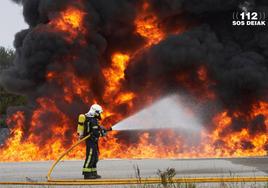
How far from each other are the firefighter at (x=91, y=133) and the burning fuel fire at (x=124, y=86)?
11.0 m

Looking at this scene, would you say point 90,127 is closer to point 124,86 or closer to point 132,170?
point 132,170

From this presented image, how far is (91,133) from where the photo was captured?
12625mm

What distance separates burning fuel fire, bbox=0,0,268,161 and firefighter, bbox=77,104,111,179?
1104 cm

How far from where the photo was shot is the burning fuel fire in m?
24.8

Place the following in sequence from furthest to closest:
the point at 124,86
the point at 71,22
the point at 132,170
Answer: the point at 124,86
the point at 71,22
the point at 132,170

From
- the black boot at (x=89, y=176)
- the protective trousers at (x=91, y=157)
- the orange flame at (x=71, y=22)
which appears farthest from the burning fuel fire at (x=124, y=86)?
the black boot at (x=89, y=176)

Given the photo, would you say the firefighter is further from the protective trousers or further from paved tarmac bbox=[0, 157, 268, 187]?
paved tarmac bbox=[0, 157, 268, 187]

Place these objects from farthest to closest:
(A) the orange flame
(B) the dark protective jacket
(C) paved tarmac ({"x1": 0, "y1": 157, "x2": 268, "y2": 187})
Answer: (A) the orange flame, (C) paved tarmac ({"x1": 0, "y1": 157, "x2": 268, "y2": 187}), (B) the dark protective jacket

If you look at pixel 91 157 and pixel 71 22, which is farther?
pixel 71 22

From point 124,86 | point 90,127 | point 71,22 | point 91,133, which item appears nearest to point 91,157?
point 91,133

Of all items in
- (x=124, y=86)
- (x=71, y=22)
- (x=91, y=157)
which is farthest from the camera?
(x=124, y=86)

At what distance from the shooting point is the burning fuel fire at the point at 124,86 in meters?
24.8

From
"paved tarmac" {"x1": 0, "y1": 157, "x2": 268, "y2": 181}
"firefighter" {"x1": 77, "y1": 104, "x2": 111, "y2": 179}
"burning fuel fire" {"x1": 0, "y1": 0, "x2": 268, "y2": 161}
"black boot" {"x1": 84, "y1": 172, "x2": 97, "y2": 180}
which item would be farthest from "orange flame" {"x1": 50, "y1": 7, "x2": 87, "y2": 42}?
"black boot" {"x1": 84, "y1": 172, "x2": 97, "y2": 180}

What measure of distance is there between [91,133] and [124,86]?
1458 centimetres
